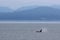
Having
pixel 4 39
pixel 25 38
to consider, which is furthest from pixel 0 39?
pixel 25 38

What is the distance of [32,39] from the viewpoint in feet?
67.1

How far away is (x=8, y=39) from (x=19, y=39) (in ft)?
2.71

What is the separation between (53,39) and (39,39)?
1050 mm

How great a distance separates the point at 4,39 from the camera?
2008 centimetres

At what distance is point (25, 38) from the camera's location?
2108 cm

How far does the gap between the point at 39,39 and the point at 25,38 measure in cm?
123

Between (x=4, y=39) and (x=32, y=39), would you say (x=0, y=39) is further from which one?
(x=32, y=39)

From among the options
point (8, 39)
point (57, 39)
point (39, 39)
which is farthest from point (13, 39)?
point (57, 39)

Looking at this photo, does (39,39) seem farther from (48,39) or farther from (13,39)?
(13,39)

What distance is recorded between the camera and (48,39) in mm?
20453

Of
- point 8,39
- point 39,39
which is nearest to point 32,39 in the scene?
point 39,39

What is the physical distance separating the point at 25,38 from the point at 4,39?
1.83 m

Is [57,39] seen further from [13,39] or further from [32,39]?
[13,39]

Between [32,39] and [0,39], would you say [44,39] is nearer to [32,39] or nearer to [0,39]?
[32,39]
